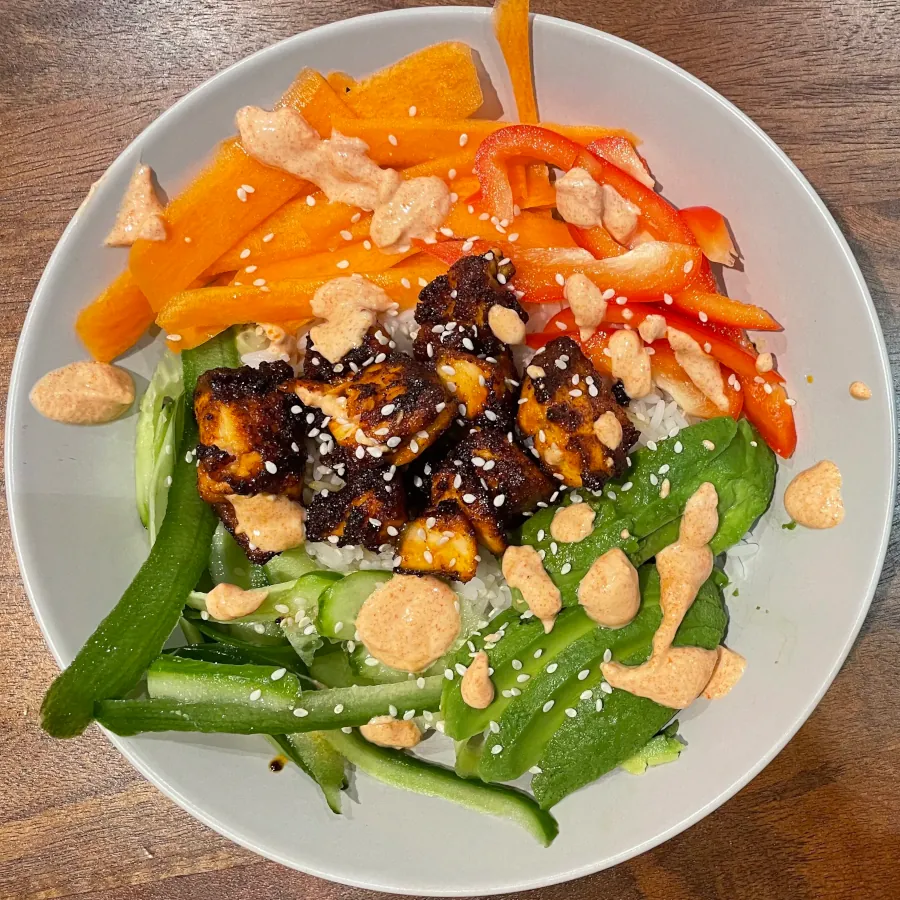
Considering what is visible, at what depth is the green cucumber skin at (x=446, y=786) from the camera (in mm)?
1774

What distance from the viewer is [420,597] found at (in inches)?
67.7

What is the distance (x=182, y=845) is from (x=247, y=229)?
1919 millimetres

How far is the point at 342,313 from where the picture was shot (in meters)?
1.73

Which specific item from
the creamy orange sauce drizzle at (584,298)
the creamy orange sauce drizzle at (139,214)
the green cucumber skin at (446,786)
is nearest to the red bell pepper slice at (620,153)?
the creamy orange sauce drizzle at (584,298)

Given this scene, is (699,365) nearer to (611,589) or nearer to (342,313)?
→ (611,589)

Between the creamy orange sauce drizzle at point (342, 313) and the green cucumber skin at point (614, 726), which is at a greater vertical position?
the creamy orange sauce drizzle at point (342, 313)

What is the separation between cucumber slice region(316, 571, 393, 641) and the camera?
1727 millimetres

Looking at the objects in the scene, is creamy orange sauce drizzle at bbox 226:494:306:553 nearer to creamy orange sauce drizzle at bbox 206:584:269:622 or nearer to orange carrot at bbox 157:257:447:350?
creamy orange sauce drizzle at bbox 206:584:269:622

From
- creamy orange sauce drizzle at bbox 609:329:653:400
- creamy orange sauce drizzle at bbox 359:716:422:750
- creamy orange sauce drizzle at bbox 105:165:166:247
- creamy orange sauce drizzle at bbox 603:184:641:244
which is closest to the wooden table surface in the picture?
creamy orange sauce drizzle at bbox 105:165:166:247

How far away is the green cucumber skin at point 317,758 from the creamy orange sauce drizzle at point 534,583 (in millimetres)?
698

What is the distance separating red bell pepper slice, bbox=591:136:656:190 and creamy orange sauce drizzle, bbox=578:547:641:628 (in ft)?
3.27

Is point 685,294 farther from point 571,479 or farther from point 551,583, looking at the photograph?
point 551,583

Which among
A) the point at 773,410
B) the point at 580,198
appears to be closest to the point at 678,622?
the point at 773,410

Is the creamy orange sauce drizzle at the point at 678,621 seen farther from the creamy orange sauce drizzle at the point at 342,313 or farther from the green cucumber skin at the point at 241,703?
the creamy orange sauce drizzle at the point at 342,313
